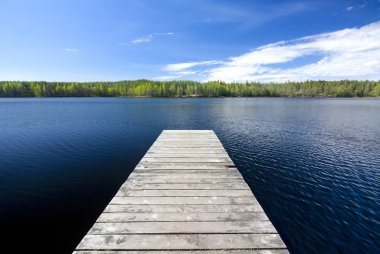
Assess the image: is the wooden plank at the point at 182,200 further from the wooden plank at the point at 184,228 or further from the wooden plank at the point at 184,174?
the wooden plank at the point at 184,174

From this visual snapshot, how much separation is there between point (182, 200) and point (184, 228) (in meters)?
1.22

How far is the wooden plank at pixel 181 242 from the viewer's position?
152 inches

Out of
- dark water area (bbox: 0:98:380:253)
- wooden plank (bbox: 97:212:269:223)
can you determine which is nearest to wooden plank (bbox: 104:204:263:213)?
wooden plank (bbox: 97:212:269:223)

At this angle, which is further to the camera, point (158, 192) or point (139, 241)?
point (158, 192)

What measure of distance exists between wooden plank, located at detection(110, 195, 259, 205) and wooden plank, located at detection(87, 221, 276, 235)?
875 mm

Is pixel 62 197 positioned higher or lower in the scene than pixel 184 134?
lower

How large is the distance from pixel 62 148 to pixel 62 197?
32.6 ft

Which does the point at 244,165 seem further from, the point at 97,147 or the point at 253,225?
the point at 97,147

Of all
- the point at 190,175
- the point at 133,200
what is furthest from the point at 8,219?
the point at 190,175

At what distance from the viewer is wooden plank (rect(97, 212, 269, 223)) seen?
4.69 meters

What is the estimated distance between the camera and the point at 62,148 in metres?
18.3

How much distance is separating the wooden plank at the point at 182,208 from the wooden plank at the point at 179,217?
0.13 m

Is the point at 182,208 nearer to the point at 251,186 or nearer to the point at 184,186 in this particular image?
the point at 184,186

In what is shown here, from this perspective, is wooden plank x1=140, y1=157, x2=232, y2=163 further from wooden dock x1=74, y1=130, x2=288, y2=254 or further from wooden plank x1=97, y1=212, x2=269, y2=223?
wooden plank x1=97, y1=212, x2=269, y2=223
